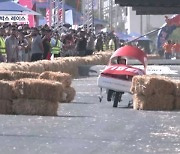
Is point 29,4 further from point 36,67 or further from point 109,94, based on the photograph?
point 109,94

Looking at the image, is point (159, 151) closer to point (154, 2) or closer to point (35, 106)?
point (35, 106)

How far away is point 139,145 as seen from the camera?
464 inches

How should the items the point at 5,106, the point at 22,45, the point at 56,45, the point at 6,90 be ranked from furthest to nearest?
the point at 56,45 → the point at 22,45 → the point at 6,90 → the point at 5,106

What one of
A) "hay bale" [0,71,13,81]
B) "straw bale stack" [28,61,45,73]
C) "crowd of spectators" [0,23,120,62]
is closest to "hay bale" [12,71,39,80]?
"hay bale" [0,71,13,81]

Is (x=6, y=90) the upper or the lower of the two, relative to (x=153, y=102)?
upper

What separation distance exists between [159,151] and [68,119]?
4553 mm

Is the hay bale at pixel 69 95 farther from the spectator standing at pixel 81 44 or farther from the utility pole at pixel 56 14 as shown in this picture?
the utility pole at pixel 56 14

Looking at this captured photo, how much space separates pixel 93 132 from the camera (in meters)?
13.4

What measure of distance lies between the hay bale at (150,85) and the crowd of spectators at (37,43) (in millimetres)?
9308

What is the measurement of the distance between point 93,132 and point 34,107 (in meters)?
3.10

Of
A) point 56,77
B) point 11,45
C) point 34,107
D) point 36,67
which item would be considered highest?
point 11,45

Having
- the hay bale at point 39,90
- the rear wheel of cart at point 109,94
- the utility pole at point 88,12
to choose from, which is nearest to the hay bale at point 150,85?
the rear wheel of cart at point 109,94

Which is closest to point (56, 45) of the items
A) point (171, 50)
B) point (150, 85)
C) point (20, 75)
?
point (20, 75)

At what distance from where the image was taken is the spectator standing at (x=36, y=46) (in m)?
30.4
